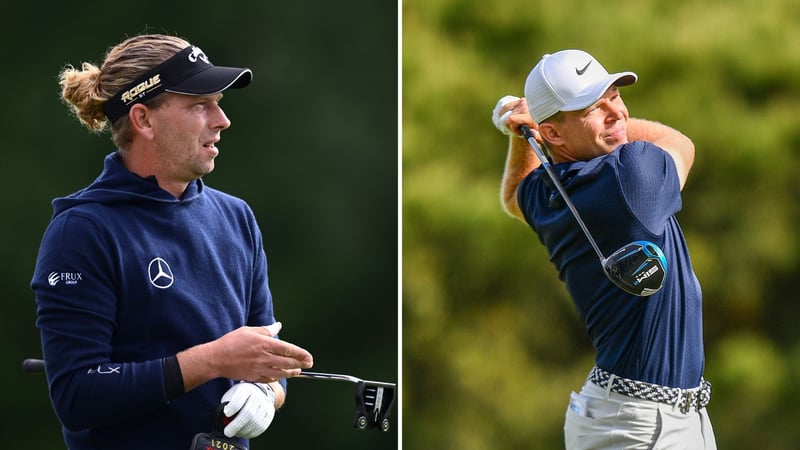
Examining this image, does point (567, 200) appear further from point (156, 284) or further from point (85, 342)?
point (85, 342)

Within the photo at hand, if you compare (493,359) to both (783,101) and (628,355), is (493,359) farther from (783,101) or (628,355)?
(628,355)

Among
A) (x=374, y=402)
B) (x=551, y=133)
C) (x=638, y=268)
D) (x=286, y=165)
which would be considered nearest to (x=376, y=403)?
(x=374, y=402)

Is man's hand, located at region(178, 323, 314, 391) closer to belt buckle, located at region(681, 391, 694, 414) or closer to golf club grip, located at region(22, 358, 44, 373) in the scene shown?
golf club grip, located at region(22, 358, 44, 373)

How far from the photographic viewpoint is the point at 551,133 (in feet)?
9.14

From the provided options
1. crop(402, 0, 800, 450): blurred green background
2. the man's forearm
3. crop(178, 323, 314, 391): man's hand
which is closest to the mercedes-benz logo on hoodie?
crop(178, 323, 314, 391): man's hand

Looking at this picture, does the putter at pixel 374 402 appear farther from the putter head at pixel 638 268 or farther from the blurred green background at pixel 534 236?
the blurred green background at pixel 534 236

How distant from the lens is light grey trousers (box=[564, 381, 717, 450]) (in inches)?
100

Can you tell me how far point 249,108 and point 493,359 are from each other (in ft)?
4.99

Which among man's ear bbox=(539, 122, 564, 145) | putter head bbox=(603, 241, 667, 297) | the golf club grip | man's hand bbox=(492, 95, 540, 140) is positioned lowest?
the golf club grip

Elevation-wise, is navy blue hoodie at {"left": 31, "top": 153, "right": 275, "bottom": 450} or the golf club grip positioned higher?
navy blue hoodie at {"left": 31, "top": 153, "right": 275, "bottom": 450}

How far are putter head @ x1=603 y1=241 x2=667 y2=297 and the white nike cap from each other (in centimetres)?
41

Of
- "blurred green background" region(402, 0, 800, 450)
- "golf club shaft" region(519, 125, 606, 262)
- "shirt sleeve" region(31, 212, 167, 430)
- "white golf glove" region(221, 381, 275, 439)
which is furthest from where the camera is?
"blurred green background" region(402, 0, 800, 450)

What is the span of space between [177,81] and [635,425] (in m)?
1.25

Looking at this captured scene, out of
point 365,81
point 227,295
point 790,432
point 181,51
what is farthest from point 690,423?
point 365,81
